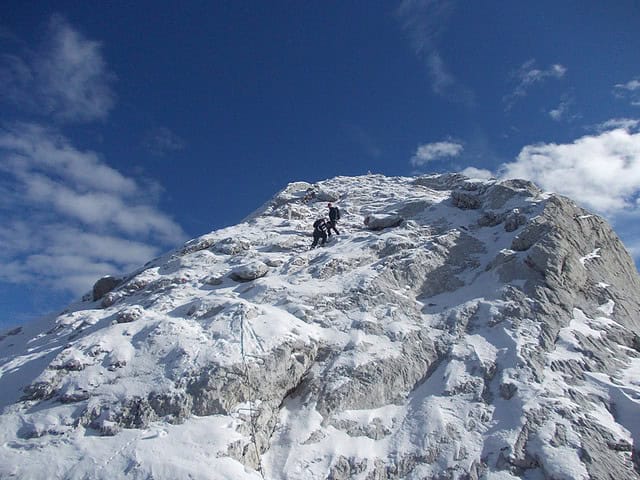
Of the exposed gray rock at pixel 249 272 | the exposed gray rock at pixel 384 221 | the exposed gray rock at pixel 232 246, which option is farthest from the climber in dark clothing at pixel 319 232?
the exposed gray rock at pixel 249 272

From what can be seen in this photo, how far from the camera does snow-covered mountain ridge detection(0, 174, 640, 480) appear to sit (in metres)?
12.8

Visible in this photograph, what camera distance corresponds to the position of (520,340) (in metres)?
17.0

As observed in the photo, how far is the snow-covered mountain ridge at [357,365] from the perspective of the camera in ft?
42.1

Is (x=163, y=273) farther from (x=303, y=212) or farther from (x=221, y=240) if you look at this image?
(x=303, y=212)

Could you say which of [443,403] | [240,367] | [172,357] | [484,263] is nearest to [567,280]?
[484,263]

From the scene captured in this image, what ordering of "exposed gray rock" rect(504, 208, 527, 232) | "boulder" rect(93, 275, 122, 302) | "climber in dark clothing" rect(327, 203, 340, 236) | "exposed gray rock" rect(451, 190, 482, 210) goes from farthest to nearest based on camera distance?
"exposed gray rock" rect(451, 190, 482, 210) → "boulder" rect(93, 275, 122, 302) → "climber in dark clothing" rect(327, 203, 340, 236) → "exposed gray rock" rect(504, 208, 527, 232)

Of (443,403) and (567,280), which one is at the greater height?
(567,280)

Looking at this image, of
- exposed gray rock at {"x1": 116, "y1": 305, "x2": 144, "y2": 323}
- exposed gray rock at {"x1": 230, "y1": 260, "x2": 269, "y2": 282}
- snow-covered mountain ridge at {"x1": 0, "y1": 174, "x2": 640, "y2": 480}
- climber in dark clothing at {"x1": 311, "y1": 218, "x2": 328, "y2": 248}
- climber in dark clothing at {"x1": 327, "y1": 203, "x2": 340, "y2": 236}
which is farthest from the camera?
climber in dark clothing at {"x1": 327, "y1": 203, "x2": 340, "y2": 236}

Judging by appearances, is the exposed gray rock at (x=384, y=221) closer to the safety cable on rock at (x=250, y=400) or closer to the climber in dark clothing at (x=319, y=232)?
the climber in dark clothing at (x=319, y=232)

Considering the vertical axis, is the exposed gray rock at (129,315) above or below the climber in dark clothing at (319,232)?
below

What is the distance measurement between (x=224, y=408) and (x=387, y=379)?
5357 mm

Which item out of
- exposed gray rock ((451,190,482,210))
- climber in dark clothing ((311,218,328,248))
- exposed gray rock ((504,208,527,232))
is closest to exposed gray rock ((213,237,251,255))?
climber in dark clothing ((311,218,328,248))

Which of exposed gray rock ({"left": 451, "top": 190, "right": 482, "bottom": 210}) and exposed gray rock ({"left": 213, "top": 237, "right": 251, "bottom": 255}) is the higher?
exposed gray rock ({"left": 451, "top": 190, "right": 482, "bottom": 210})

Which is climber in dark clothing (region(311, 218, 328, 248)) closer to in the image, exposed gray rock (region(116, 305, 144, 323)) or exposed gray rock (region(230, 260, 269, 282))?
exposed gray rock (region(230, 260, 269, 282))
